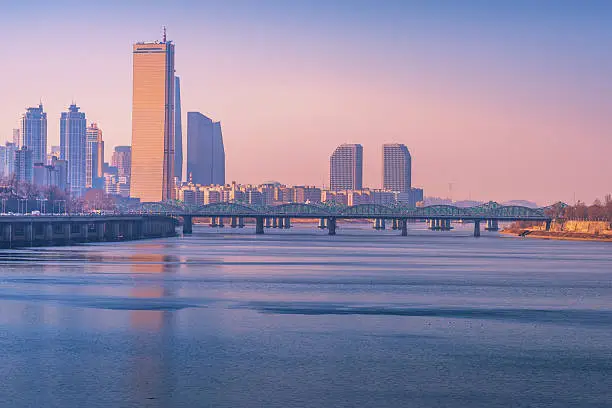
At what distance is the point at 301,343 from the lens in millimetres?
42844

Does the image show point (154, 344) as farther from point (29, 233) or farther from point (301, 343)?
point (29, 233)

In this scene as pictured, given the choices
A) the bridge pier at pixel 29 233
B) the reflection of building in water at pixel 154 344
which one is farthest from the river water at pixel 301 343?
the bridge pier at pixel 29 233

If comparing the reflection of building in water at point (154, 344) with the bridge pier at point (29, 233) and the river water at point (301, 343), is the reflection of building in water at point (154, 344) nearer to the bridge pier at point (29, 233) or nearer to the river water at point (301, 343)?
the river water at point (301, 343)

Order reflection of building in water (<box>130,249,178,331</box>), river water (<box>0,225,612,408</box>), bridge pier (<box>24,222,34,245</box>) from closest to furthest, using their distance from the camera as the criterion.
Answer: river water (<box>0,225,612,408</box>) → reflection of building in water (<box>130,249,178,331</box>) → bridge pier (<box>24,222,34,245</box>)

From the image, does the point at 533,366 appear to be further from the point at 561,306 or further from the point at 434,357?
the point at 561,306

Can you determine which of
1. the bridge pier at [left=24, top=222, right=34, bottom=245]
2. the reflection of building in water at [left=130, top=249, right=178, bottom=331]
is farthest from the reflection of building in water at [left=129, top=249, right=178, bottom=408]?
the bridge pier at [left=24, top=222, right=34, bottom=245]

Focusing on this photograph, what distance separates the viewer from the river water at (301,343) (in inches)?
1264

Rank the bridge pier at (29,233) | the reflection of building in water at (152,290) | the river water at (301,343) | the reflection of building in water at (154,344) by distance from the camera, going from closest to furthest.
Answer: the river water at (301,343)
the reflection of building in water at (154,344)
the reflection of building in water at (152,290)
the bridge pier at (29,233)

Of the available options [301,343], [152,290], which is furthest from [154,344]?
[152,290]

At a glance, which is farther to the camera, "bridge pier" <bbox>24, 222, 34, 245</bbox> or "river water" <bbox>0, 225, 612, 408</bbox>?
"bridge pier" <bbox>24, 222, 34, 245</bbox>

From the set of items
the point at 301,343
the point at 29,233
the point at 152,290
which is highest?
the point at 29,233

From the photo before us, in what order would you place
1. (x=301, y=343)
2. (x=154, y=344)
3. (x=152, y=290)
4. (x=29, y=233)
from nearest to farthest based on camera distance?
(x=154, y=344) < (x=301, y=343) < (x=152, y=290) < (x=29, y=233)

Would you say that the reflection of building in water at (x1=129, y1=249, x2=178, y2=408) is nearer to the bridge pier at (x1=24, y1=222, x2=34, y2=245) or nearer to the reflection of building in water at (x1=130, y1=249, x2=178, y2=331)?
the reflection of building in water at (x1=130, y1=249, x2=178, y2=331)

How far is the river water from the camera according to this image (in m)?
32.1
